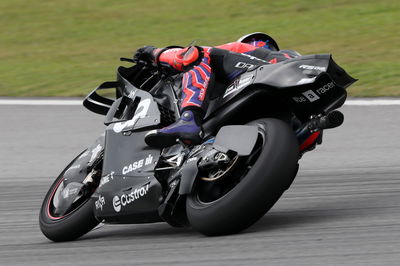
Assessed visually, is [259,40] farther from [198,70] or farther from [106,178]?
[106,178]

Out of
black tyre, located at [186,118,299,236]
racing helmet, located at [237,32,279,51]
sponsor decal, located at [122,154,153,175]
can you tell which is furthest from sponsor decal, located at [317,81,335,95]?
sponsor decal, located at [122,154,153,175]

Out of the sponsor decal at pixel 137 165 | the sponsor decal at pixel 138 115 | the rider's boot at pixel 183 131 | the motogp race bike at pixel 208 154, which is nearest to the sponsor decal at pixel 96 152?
the motogp race bike at pixel 208 154

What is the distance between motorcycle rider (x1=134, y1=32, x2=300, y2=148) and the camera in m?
4.77

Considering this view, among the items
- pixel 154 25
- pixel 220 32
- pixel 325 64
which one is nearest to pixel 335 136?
pixel 325 64

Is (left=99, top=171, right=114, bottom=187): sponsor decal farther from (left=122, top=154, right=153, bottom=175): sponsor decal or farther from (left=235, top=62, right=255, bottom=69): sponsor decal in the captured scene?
(left=235, top=62, right=255, bottom=69): sponsor decal

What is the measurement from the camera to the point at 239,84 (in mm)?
4777

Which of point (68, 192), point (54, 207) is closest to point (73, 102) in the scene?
point (54, 207)

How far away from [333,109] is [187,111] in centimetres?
78

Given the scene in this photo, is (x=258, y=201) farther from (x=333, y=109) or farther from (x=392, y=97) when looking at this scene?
(x=392, y=97)

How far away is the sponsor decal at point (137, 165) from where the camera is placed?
194 inches

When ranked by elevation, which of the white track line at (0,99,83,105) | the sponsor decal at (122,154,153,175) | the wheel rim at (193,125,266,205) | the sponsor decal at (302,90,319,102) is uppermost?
the sponsor decal at (302,90,319,102)

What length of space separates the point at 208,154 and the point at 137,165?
59 cm

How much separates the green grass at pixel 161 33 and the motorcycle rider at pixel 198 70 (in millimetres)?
4878

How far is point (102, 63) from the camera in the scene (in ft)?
42.8
